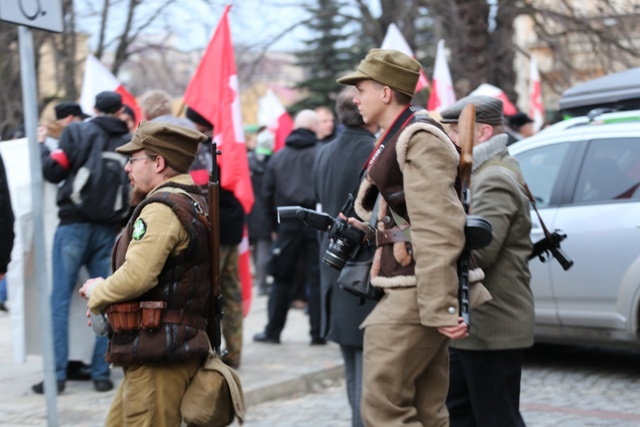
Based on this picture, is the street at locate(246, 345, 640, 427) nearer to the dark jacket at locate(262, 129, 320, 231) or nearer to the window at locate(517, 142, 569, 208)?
the window at locate(517, 142, 569, 208)

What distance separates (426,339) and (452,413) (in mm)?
1198

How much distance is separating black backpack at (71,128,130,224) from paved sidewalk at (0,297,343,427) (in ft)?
4.04

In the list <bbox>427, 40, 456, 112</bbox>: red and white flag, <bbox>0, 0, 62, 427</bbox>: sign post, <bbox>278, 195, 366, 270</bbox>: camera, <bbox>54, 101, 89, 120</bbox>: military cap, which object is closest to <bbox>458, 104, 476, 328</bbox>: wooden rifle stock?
<bbox>278, 195, 366, 270</bbox>: camera

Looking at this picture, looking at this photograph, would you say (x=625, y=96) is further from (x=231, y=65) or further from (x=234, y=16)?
(x=234, y=16)

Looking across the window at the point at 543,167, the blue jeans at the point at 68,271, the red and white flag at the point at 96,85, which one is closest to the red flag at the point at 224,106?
the blue jeans at the point at 68,271

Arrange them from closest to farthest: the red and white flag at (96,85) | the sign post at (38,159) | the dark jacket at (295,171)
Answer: the sign post at (38,159) → the red and white flag at (96,85) → the dark jacket at (295,171)

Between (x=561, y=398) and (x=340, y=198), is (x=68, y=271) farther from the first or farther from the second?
(x=561, y=398)

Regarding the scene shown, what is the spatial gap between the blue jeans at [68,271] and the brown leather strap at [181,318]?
9.25 ft

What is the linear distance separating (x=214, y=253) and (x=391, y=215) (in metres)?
0.75

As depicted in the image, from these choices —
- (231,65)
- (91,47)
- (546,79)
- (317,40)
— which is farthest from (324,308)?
(317,40)

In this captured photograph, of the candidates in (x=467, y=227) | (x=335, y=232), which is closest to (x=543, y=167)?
(x=335, y=232)

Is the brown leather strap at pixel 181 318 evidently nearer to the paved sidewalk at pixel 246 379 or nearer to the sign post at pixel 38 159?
the sign post at pixel 38 159

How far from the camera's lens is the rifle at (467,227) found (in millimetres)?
4082

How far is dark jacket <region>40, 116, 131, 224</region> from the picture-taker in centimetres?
684
